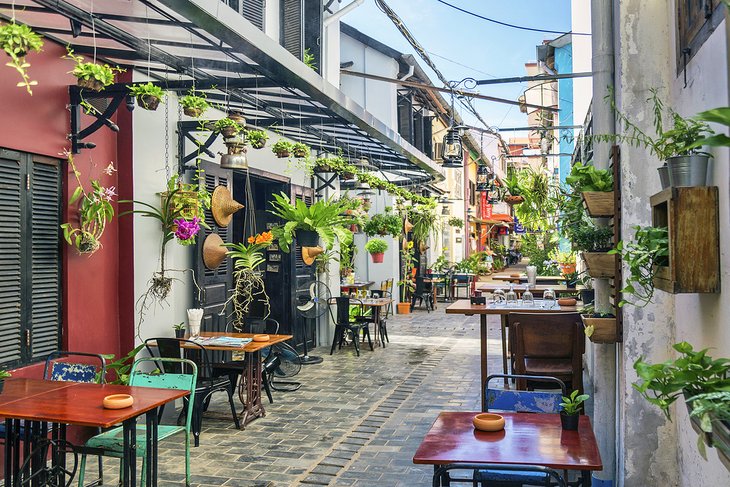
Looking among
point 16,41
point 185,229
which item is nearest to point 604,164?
point 16,41

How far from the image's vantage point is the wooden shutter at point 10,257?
536cm

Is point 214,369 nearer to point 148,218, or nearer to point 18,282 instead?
point 148,218

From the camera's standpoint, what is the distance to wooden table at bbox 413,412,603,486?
2.97 meters

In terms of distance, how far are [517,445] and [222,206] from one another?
603 cm

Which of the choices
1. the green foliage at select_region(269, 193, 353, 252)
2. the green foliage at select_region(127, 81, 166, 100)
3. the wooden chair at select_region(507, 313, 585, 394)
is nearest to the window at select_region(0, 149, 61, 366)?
the green foliage at select_region(127, 81, 166, 100)

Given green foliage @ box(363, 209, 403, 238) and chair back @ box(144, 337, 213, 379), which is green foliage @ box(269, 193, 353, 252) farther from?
green foliage @ box(363, 209, 403, 238)

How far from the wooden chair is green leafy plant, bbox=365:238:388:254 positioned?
10.3m

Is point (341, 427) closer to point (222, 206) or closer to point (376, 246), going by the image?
point (222, 206)

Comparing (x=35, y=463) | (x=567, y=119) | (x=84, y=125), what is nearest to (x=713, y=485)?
(x=35, y=463)

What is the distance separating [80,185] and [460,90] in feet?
20.8

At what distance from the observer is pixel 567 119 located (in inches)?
622

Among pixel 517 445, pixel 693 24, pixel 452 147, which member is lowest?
pixel 517 445

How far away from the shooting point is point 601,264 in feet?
14.8

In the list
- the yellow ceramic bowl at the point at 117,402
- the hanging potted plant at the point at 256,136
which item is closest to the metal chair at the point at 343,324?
the hanging potted plant at the point at 256,136
